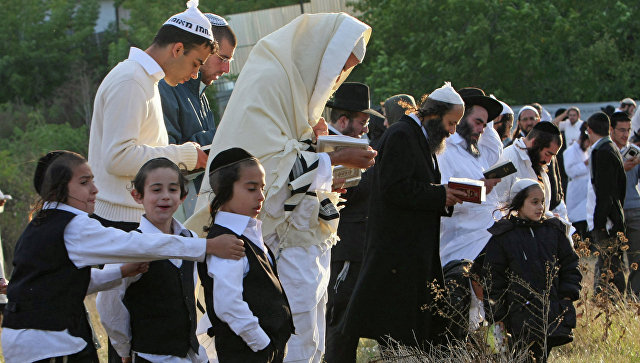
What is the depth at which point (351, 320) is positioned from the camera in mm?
6109

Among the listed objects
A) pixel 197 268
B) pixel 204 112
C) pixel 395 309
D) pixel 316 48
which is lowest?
pixel 395 309

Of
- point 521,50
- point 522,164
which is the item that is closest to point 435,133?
point 522,164

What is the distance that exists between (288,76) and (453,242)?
2.20 m

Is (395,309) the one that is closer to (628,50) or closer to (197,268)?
(197,268)

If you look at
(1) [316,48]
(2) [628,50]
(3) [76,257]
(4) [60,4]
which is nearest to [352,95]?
(1) [316,48]

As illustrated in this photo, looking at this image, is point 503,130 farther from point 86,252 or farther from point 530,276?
point 86,252

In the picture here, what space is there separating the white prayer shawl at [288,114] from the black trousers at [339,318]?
130cm

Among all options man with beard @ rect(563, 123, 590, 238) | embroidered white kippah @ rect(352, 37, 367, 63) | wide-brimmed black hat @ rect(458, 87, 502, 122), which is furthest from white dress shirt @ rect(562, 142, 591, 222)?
embroidered white kippah @ rect(352, 37, 367, 63)

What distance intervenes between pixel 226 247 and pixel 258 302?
0.29m

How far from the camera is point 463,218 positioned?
6.98 meters

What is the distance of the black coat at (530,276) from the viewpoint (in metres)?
5.97

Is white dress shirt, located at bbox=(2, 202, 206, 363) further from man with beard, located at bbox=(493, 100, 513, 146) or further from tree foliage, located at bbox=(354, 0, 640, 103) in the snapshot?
tree foliage, located at bbox=(354, 0, 640, 103)

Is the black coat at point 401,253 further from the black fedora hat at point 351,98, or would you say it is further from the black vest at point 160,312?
the black vest at point 160,312

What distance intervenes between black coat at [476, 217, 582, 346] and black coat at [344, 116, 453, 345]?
0.37 m
